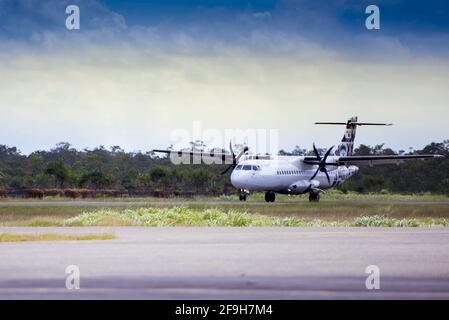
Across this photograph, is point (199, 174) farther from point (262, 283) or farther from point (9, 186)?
point (262, 283)

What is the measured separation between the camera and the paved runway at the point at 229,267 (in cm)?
1296

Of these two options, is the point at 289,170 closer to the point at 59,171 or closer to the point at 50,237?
the point at 59,171

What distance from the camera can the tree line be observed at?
328 ft

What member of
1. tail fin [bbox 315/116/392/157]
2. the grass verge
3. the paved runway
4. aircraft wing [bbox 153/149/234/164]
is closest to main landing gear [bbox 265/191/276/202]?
aircraft wing [bbox 153/149/234/164]

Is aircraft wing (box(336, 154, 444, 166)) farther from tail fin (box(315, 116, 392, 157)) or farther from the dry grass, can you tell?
the dry grass

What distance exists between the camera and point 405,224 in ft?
108

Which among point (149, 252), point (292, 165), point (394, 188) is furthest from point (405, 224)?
point (394, 188)

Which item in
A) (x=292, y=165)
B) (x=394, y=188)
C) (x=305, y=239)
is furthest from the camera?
(x=394, y=188)

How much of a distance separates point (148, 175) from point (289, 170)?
4555 cm

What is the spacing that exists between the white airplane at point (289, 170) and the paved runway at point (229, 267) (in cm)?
3672

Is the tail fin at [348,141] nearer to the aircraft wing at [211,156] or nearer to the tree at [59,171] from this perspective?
the aircraft wing at [211,156]

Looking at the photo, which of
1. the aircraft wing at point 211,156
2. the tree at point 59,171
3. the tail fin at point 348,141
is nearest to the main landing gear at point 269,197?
the aircraft wing at point 211,156
